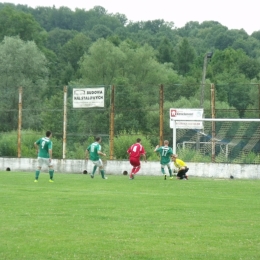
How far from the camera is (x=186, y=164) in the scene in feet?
116

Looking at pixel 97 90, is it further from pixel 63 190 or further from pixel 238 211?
pixel 238 211

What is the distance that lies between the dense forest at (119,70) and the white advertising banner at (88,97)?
40.4 inches

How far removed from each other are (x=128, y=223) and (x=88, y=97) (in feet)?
74.4

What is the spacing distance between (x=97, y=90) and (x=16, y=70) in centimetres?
4525

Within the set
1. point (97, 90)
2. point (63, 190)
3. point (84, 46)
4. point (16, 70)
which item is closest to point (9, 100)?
point (16, 70)

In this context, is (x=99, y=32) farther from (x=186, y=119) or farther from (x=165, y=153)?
(x=165, y=153)

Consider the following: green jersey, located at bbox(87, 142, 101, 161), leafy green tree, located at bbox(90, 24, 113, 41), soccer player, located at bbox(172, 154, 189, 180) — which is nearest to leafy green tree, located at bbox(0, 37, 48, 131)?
green jersey, located at bbox(87, 142, 101, 161)

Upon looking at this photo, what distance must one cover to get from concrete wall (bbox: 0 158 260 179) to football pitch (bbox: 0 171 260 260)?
807cm

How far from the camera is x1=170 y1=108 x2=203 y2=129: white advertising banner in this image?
35.6 meters

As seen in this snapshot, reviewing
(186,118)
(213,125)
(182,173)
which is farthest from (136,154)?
(213,125)

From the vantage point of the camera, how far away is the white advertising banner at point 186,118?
3562 cm

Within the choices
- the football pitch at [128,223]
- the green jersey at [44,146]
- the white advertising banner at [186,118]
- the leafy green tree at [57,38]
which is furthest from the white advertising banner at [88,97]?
the leafy green tree at [57,38]

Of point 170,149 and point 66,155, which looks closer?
point 170,149

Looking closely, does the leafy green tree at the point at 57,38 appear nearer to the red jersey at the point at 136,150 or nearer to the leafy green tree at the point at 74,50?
the leafy green tree at the point at 74,50
